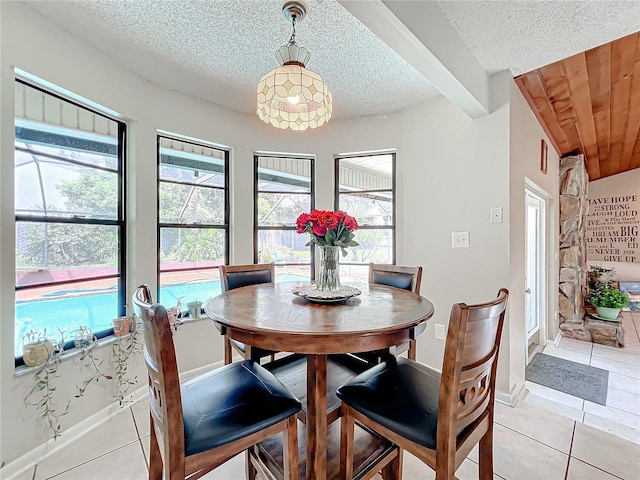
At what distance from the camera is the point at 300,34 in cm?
180

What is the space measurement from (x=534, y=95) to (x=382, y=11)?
2108 millimetres

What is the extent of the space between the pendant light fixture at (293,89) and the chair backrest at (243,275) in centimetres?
114

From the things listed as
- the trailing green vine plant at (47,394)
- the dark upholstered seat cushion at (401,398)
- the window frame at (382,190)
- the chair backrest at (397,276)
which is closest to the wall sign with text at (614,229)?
the window frame at (382,190)

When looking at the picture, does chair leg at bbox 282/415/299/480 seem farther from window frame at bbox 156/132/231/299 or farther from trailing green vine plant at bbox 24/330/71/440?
window frame at bbox 156/132/231/299

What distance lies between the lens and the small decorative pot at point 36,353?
5.31 ft

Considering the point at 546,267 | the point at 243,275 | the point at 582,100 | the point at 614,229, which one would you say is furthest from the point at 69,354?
the point at 614,229

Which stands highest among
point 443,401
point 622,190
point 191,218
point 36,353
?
point 622,190

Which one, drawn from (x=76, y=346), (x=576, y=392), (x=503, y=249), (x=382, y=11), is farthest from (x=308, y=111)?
(x=576, y=392)

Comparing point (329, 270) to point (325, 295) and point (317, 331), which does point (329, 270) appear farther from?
point (317, 331)

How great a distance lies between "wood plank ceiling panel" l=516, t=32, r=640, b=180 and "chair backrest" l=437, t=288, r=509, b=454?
2267 millimetres

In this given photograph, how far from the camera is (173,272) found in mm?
2631

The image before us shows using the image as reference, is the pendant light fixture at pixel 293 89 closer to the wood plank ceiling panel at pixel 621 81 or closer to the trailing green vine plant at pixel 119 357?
the trailing green vine plant at pixel 119 357

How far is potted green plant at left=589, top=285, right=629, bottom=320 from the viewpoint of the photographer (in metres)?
4.00

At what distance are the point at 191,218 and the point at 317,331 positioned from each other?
2.11m
